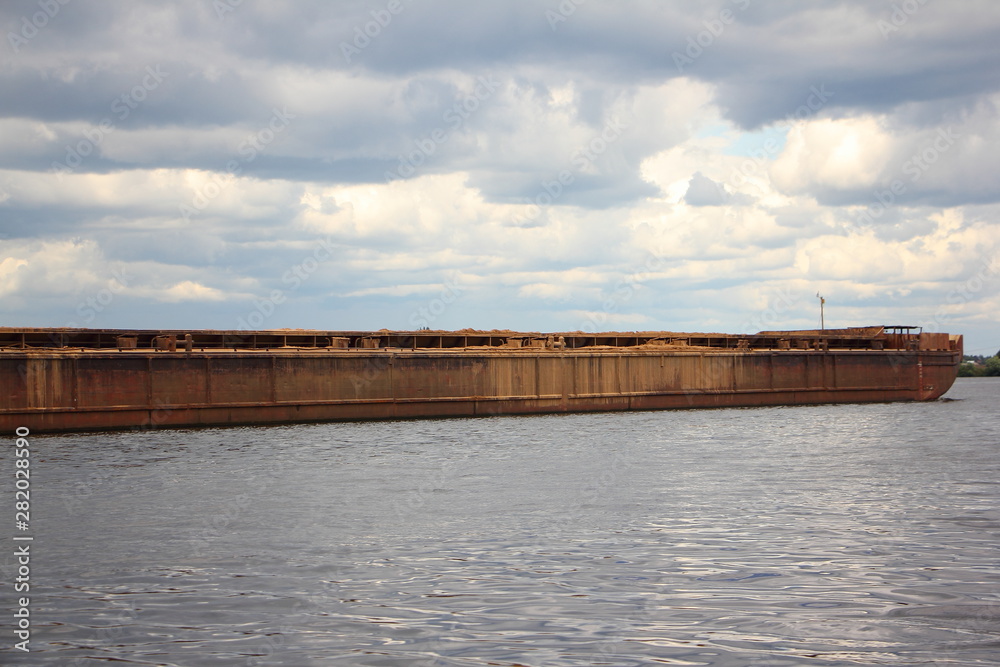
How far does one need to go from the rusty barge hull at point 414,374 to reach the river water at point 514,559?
6952 millimetres

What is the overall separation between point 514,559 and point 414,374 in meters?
28.2

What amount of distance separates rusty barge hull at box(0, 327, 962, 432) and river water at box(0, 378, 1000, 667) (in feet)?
22.8

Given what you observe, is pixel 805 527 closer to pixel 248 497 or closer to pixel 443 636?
pixel 443 636

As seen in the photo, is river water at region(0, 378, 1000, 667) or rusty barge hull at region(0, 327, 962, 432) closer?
river water at region(0, 378, 1000, 667)

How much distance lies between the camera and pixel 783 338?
2164 inches

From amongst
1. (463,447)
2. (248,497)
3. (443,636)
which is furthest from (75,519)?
(463,447)

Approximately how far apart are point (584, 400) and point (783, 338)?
16.0 meters

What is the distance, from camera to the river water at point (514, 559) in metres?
9.40

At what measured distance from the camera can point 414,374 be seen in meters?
41.3

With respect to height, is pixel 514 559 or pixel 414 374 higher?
pixel 414 374

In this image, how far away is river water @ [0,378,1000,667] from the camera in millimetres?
9398

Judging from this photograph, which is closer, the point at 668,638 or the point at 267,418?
the point at 668,638

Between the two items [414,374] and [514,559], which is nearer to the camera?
[514,559]

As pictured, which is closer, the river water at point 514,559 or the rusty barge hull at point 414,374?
the river water at point 514,559
